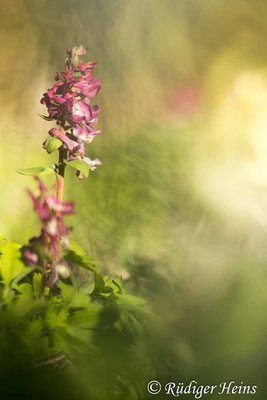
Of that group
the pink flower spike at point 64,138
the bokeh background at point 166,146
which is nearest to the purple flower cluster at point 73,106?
the pink flower spike at point 64,138

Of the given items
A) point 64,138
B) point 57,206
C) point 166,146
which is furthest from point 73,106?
point 166,146

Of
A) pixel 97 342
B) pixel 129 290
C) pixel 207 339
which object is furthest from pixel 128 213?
pixel 97 342

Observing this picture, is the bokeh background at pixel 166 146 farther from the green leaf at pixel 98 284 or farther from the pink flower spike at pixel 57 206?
the pink flower spike at pixel 57 206

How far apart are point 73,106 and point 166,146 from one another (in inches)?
14.2

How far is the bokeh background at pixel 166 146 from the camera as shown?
1.01m

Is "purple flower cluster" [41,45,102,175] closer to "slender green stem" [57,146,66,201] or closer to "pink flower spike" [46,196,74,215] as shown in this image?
"slender green stem" [57,146,66,201]

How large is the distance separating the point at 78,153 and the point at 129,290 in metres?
0.30

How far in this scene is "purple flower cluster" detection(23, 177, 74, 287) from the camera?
2.14ft

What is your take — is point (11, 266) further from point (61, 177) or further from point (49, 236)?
point (61, 177)

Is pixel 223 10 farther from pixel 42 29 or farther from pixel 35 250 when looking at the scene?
pixel 35 250

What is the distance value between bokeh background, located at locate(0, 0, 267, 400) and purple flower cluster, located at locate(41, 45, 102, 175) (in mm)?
281

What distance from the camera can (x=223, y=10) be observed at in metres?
1.07

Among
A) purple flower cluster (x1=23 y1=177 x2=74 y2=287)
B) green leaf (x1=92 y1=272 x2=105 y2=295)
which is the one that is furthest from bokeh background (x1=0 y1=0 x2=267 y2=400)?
purple flower cluster (x1=23 y1=177 x2=74 y2=287)

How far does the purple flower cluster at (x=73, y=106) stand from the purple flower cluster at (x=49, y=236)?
0.14 m
